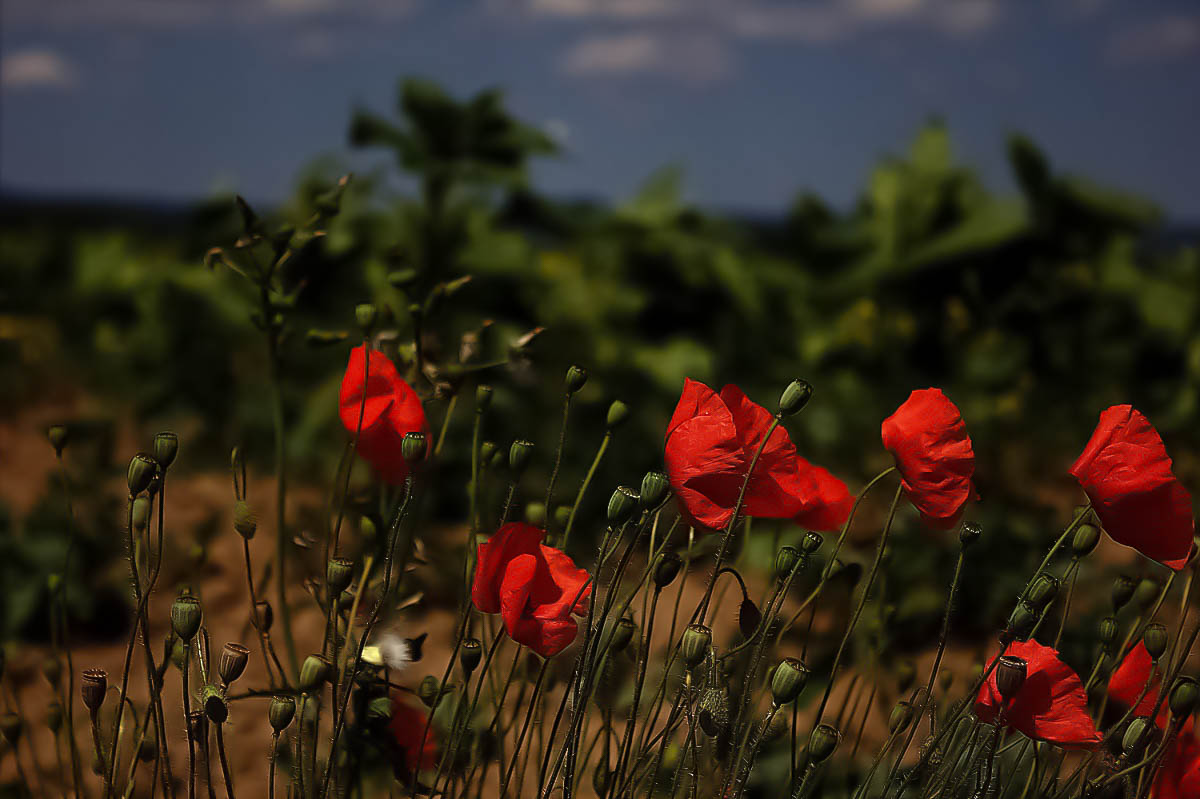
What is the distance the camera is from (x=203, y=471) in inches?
131

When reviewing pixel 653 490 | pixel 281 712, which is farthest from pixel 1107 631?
pixel 281 712

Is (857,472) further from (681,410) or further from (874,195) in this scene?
(681,410)

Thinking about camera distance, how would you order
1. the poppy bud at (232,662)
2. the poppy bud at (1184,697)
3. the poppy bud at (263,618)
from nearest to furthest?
the poppy bud at (232,662) → the poppy bud at (1184,697) → the poppy bud at (263,618)

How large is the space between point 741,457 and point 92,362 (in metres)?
4.07

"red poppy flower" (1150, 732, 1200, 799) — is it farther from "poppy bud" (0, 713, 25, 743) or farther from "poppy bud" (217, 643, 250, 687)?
"poppy bud" (0, 713, 25, 743)

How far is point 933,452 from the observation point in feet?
2.58

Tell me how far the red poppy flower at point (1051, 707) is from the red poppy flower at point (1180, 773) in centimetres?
21

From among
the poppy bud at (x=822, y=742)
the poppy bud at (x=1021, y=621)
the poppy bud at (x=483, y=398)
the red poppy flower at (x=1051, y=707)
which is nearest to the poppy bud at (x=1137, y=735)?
the red poppy flower at (x=1051, y=707)

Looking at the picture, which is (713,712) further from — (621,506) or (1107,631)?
(1107,631)

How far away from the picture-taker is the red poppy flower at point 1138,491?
774 mm

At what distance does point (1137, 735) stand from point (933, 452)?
27cm

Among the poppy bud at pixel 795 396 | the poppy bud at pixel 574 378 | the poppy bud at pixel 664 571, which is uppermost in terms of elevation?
the poppy bud at pixel 795 396

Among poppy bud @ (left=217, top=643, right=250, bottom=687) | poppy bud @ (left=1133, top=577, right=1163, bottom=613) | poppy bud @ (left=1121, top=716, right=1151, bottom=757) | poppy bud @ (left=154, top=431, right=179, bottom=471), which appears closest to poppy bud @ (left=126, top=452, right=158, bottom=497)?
poppy bud @ (left=154, top=431, right=179, bottom=471)

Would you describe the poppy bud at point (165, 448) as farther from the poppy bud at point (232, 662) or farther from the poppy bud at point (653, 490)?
the poppy bud at point (653, 490)
